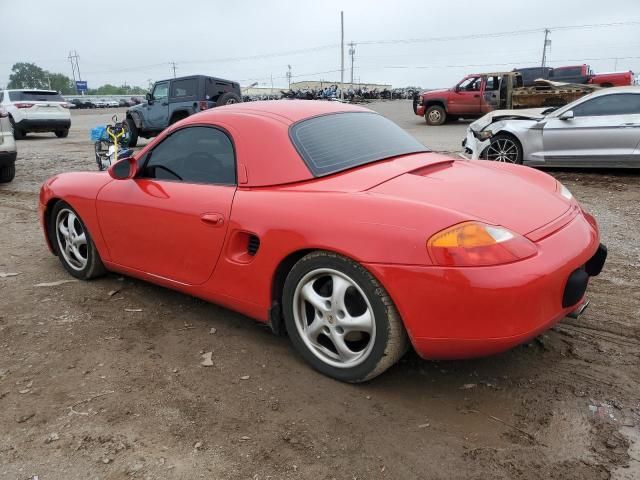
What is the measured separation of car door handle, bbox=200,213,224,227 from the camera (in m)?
2.84

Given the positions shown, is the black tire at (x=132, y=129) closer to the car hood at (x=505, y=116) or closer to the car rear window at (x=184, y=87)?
the car rear window at (x=184, y=87)

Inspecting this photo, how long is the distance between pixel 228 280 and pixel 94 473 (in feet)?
3.79

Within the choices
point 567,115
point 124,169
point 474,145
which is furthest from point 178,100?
point 124,169

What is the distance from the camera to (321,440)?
7.26 ft

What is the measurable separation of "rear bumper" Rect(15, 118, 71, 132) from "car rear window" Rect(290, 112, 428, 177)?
1736 centimetres

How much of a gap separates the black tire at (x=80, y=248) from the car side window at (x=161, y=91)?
1155 centimetres

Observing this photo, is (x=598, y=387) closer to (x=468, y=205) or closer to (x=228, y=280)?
(x=468, y=205)

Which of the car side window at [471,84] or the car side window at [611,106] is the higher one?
the car side window at [471,84]

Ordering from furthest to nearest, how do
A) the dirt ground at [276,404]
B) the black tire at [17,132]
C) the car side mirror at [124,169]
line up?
the black tire at [17,132], the car side mirror at [124,169], the dirt ground at [276,404]

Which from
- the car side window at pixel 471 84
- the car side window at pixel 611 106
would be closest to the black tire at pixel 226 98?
the car side window at pixel 471 84

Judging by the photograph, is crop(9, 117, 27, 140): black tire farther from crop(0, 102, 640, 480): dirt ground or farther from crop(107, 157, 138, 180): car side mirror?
crop(107, 157, 138, 180): car side mirror

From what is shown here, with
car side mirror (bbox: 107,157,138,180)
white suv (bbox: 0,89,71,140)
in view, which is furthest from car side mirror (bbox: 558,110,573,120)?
white suv (bbox: 0,89,71,140)

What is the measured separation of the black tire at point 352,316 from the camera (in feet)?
7.61

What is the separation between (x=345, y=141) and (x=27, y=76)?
464ft
